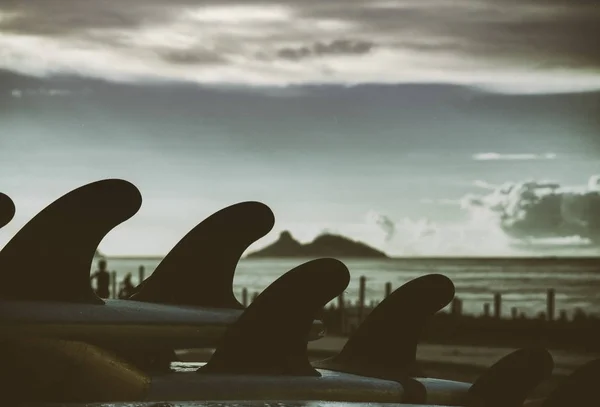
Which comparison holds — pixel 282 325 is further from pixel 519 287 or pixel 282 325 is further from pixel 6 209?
pixel 519 287

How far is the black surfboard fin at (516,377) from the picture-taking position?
23.4 ft

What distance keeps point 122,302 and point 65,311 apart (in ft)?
2.88

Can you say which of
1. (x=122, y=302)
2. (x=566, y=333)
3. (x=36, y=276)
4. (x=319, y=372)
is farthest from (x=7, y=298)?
(x=566, y=333)

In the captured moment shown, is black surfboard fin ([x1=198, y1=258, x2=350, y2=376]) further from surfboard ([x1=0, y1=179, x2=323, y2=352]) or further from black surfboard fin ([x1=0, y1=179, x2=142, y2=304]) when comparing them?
black surfboard fin ([x1=0, y1=179, x2=142, y2=304])

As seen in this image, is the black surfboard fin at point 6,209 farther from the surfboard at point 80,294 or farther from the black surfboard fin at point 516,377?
the black surfboard fin at point 516,377

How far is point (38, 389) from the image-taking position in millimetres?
5980

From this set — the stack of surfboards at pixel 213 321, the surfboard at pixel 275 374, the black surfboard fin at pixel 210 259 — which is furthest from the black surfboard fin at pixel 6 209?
the surfboard at pixel 275 374

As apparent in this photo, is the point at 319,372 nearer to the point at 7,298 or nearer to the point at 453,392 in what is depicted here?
the point at 453,392

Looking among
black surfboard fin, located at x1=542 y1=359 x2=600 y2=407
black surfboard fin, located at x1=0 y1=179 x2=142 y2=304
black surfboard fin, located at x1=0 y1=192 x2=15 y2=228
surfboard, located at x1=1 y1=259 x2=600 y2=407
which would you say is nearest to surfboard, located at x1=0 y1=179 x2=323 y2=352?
black surfboard fin, located at x1=0 y1=179 x2=142 y2=304

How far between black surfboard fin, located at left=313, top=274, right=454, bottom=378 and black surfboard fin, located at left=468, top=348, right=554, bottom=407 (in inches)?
44.7

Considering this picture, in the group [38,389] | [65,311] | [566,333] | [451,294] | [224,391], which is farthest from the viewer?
[566,333]

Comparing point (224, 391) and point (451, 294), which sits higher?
point (451, 294)

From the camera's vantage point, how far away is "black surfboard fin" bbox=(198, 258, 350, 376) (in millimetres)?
7746

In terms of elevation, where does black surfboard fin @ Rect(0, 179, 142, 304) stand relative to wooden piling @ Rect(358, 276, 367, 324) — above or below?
above
